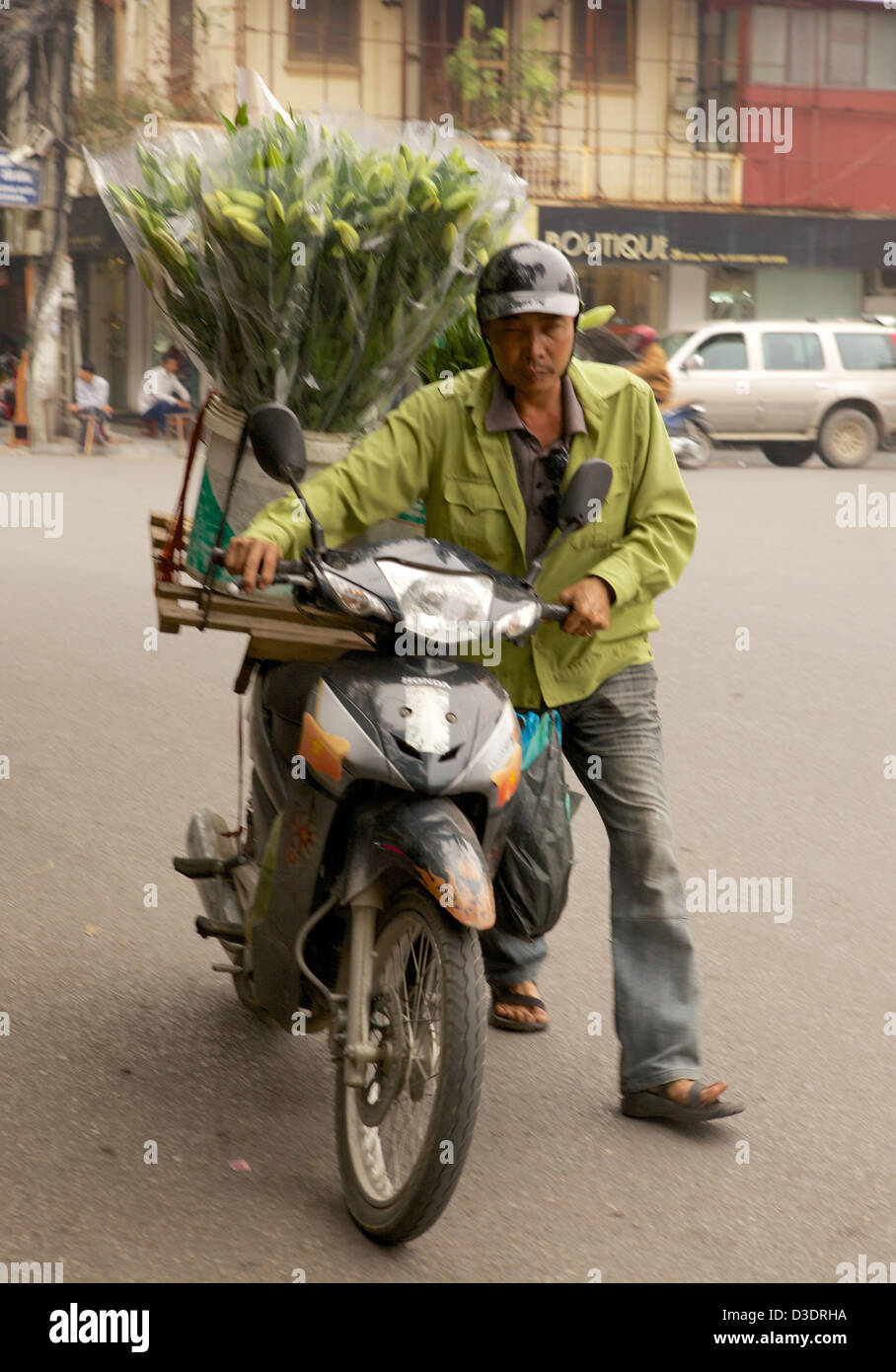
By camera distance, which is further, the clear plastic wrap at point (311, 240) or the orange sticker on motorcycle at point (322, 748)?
the clear plastic wrap at point (311, 240)

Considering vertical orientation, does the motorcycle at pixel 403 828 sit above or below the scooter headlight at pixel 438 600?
below

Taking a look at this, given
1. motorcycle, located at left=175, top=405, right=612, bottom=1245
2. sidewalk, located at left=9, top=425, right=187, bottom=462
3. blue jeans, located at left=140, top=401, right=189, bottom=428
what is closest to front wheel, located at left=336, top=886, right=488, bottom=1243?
motorcycle, located at left=175, top=405, right=612, bottom=1245

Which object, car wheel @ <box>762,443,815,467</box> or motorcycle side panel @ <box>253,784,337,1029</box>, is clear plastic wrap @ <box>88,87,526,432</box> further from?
car wheel @ <box>762,443,815,467</box>

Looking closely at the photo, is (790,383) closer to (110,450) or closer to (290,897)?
(110,450)

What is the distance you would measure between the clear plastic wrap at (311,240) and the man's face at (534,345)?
1.54 ft

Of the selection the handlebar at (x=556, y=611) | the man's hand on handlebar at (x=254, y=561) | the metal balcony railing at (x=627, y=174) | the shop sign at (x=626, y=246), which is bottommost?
the handlebar at (x=556, y=611)

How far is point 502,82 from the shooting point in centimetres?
3250

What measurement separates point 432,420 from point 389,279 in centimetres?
47

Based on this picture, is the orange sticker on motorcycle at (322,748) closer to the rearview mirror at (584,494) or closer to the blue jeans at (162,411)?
the rearview mirror at (584,494)

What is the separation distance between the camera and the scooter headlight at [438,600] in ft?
11.1

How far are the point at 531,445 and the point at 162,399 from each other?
2305 cm

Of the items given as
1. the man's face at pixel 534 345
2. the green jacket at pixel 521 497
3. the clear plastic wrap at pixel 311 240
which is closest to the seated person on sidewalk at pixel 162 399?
the clear plastic wrap at pixel 311 240

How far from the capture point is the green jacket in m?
3.92

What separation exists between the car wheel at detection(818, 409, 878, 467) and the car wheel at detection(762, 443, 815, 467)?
46 cm
